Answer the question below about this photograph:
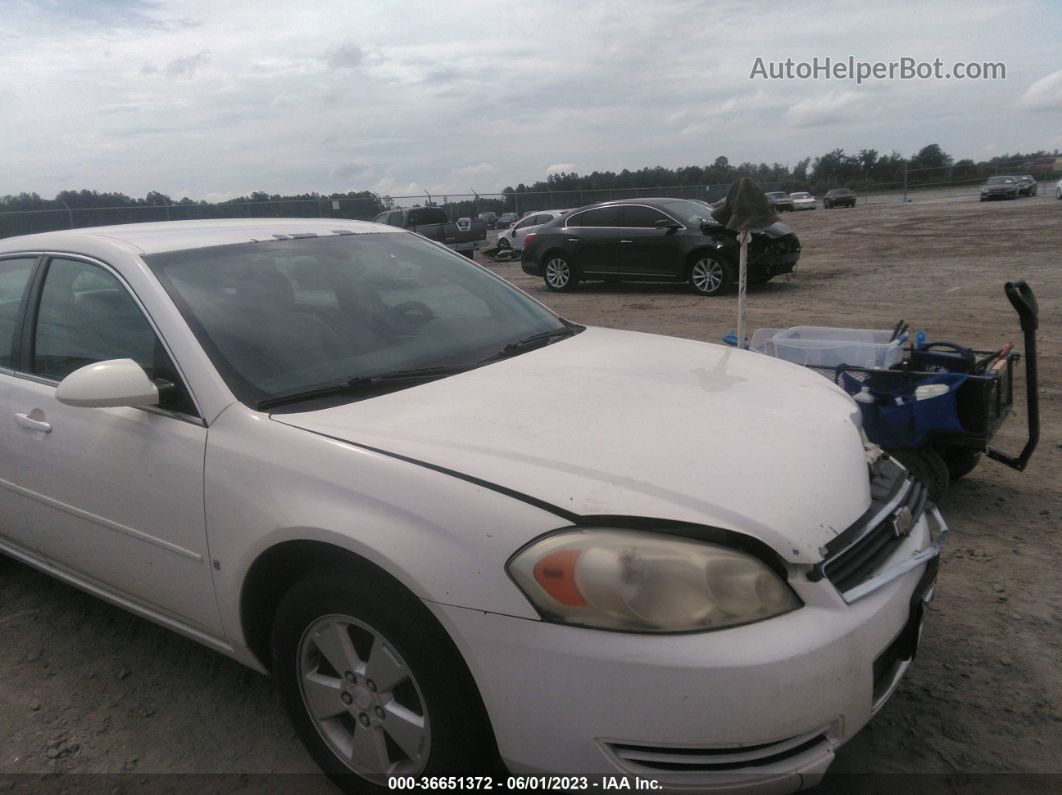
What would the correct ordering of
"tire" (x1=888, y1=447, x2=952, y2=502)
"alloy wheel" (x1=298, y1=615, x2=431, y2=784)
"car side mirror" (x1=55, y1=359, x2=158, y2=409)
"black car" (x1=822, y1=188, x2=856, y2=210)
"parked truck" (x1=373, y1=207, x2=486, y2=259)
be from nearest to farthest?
"alloy wheel" (x1=298, y1=615, x2=431, y2=784) < "car side mirror" (x1=55, y1=359, x2=158, y2=409) < "tire" (x1=888, y1=447, x2=952, y2=502) < "parked truck" (x1=373, y1=207, x2=486, y2=259) < "black car" (x1=822, y1=188, x2=856, y2=210)

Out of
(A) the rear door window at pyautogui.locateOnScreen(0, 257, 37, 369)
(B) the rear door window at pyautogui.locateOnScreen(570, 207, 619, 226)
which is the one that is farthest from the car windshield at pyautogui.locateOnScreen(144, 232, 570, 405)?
(B) the rear door window at pyautogui.locateOnScreen(570, 207, 619, 226)

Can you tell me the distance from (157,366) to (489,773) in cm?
157

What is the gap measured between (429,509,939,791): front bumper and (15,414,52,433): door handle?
180cm

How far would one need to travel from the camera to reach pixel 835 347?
4.34 meters

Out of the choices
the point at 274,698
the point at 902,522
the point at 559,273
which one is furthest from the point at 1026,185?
the point at 274,698

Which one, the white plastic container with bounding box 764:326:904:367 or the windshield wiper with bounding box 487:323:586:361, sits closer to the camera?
the windshield wiper with bounding box 487:323:586:361

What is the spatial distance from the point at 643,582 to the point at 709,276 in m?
11.8

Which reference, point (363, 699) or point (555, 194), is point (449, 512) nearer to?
point (363, 699)

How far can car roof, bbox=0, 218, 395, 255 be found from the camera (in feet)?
9.11

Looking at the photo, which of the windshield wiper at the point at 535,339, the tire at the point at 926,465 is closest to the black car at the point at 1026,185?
the tire at the point at 926,465

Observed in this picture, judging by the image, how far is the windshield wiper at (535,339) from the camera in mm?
2848

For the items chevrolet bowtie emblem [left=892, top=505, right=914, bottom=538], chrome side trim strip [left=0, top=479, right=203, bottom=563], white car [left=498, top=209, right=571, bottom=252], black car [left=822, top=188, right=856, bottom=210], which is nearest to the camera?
chevrolet bowtie emblem [left=892, top=505, right=914, bottom=538]

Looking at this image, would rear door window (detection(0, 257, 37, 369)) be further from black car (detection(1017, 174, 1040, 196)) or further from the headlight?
black car (detection(1017, 174, 1040, 196))

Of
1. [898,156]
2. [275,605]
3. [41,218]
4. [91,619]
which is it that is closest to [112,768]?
[275,605]
